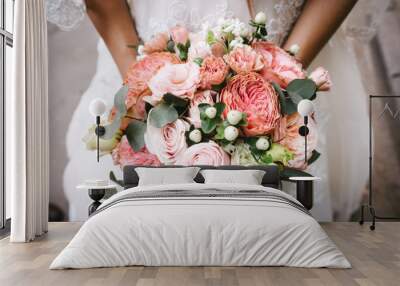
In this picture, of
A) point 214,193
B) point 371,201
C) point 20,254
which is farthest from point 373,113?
point 20,254

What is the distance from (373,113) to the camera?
6.79 metres

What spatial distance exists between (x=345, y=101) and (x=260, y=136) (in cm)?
115

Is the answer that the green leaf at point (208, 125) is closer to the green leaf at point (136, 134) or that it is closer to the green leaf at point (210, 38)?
the green leaf at point (136, 134)

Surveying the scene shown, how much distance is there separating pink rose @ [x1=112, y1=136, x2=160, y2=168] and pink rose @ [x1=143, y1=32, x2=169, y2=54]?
1091 millimetres

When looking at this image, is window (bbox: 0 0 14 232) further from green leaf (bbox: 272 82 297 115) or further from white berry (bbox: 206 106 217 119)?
green leaf (bbox: 272 82 297 115)

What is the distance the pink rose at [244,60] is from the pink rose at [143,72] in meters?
0.64

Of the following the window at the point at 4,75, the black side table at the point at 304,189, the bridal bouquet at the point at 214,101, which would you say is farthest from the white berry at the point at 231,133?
the window at the point at 4,75

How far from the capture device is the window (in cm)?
611

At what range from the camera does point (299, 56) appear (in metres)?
6.73

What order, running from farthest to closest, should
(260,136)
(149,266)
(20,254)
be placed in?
(260,136), (20,254), (149,266)

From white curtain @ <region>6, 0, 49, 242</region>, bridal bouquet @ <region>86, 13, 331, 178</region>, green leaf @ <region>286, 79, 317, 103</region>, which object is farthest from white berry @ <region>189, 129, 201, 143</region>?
white curtain @ <region>6, 0, 49, 242</region>

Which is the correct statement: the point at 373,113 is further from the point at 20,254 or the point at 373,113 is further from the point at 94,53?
the point at 20,254

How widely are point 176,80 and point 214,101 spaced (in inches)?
20.1

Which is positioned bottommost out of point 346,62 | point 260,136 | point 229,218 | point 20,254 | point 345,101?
point 20,254
